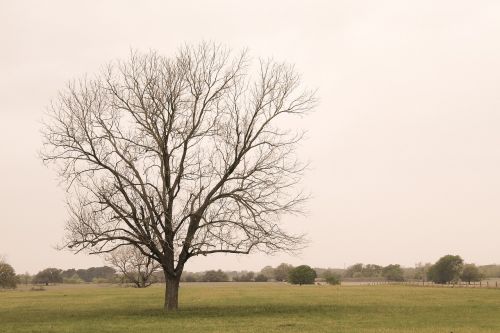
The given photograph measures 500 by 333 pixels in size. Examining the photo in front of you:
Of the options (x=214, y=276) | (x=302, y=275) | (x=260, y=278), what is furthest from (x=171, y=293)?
(x=214, y=276)

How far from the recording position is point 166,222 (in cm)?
3194

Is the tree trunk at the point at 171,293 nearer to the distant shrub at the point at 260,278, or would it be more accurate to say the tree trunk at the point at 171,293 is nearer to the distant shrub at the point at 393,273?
the distant shrub at the point at 260,278

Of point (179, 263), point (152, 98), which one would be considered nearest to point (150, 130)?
point (152, 98)

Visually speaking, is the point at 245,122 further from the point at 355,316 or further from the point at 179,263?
the point at 355,316

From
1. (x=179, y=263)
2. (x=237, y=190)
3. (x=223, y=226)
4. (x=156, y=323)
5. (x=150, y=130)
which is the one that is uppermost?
(x=150, y=130)

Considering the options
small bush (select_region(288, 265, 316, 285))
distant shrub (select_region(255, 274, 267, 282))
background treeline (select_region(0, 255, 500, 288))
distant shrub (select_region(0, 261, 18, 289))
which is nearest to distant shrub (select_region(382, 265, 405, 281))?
background treeline (select_region(0, 255, 500, 288))

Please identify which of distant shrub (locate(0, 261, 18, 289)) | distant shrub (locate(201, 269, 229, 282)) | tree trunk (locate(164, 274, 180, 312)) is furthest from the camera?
distant shrub (locate(201, 269, 229, 282))

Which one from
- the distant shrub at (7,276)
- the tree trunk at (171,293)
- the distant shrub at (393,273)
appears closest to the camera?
the tree trunk at (171,293)

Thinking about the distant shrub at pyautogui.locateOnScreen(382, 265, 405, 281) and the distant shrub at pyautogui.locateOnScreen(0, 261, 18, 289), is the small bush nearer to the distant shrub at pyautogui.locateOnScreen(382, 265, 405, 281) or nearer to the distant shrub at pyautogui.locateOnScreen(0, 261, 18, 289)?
the distant shrub at pyautogui.locateOnScreen(382, 265, 405, 281)

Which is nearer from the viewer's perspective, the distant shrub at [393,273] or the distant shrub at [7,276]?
the distant shrub at [7,276]

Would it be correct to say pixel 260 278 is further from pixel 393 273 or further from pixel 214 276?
pixel 393 273

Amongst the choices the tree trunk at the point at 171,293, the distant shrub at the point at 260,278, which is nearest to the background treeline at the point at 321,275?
the distant shrub at the point at 260,278

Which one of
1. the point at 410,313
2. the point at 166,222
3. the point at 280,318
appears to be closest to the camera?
the point at 280,318

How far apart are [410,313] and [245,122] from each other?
14.0 m
